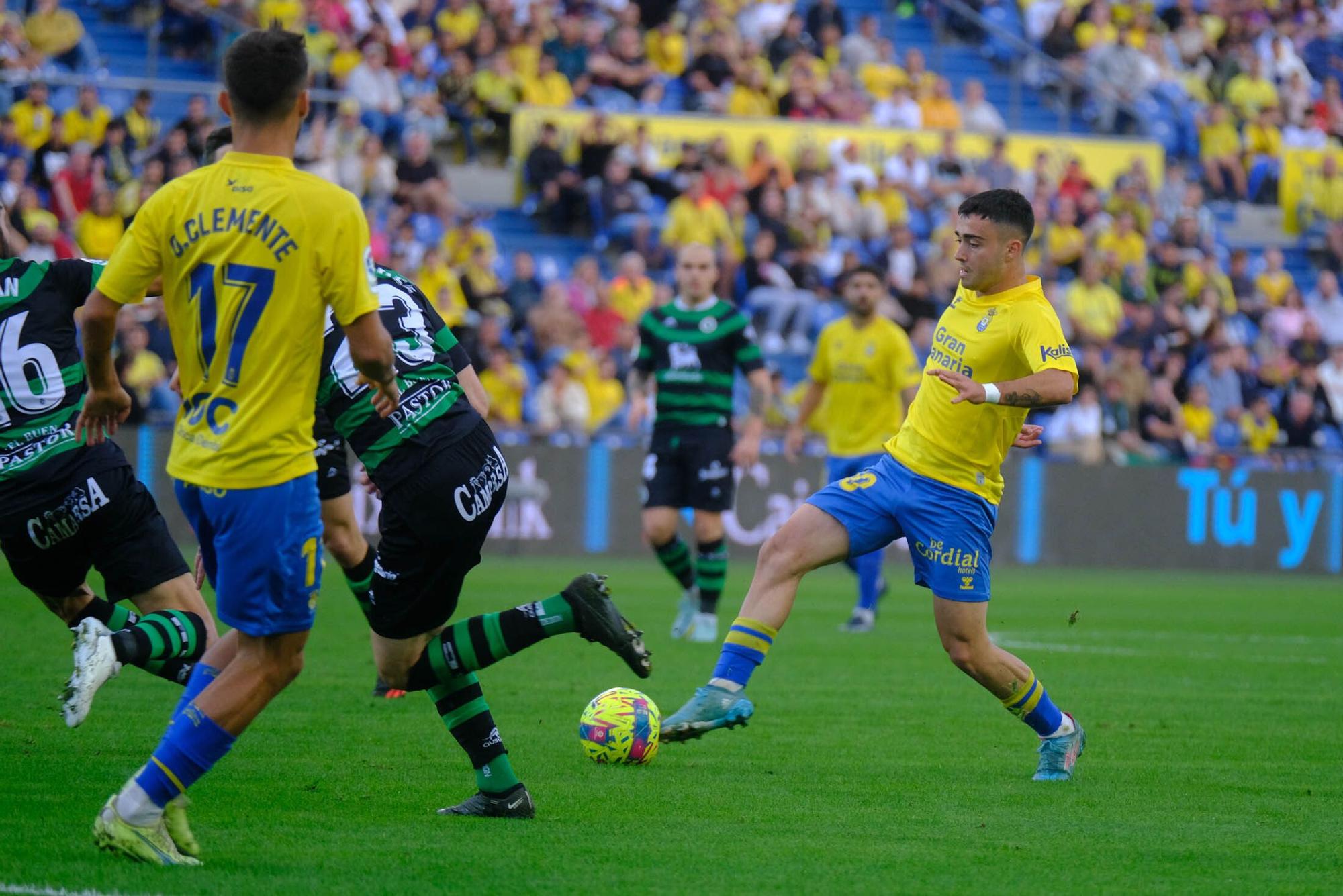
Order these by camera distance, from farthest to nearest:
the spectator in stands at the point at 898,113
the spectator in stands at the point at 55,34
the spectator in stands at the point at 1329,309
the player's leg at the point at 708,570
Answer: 1. the spectator in stands at the point at 1329,309
2. the spectator in stands at the point at 898,113
3. the spectator in stands at the point at 55,34
4. the player's leg at the point at 708,570

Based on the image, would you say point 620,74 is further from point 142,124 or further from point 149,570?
point 149,570

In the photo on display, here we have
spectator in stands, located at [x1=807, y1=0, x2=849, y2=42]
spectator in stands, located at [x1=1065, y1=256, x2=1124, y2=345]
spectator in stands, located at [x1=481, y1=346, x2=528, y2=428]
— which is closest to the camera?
spectator in stands, located at [x1=481, y1=346, x2=528, y2=428]

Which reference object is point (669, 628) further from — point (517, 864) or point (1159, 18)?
point (1159, 18)

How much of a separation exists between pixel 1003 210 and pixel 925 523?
1.27 metres

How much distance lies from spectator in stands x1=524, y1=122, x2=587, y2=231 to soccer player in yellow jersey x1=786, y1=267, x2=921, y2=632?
34.3 feet

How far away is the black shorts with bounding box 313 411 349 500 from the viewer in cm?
835

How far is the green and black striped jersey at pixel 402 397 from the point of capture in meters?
5.82

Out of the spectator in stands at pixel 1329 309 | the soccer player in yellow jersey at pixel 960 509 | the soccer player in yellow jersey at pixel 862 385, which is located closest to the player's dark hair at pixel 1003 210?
the soccer player in yellow jersey at pixel 960 509

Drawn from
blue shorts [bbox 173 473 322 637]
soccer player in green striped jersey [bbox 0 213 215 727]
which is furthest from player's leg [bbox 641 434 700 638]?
blue shorts [bbox 173 473 322 637]

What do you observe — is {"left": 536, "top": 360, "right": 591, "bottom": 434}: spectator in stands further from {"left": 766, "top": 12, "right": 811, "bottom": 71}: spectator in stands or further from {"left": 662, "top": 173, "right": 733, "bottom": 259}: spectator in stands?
{"left": 766, "top": 12, "right": 811, "bottom": 71}: spectator in stands

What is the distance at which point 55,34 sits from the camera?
Result: 68.6 feet

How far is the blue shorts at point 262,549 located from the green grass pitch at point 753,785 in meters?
0.71

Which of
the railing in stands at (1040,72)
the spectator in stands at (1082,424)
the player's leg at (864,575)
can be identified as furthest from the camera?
the railing in stands at (1040,72)

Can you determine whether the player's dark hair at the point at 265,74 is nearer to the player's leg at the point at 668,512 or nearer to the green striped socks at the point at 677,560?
the player's leg at the point at 668,512
